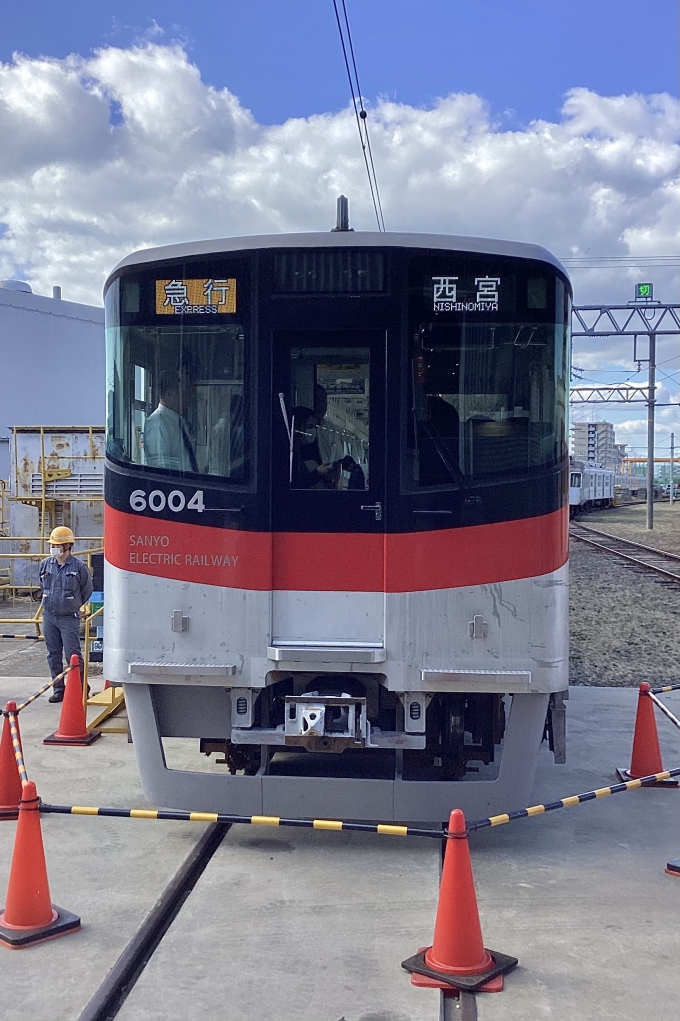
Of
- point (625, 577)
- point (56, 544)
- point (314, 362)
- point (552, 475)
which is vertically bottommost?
point (625, 577)

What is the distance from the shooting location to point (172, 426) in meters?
5.54

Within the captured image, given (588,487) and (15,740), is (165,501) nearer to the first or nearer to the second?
(15,740)

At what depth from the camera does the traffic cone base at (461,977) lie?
13.2 ft

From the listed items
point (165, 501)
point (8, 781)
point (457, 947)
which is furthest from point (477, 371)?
point (8, 781)

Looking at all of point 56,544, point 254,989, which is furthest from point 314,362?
point 56,544

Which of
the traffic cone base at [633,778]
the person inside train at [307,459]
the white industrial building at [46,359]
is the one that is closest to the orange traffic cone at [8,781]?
the person inside train at [307,459]

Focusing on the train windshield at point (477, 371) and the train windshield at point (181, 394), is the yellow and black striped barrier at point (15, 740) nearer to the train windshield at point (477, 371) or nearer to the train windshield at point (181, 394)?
the train windshield at point (181, 394)

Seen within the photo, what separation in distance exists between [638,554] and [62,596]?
2011 cm

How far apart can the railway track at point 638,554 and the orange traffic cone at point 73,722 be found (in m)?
14.0

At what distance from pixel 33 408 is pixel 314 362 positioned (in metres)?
37.7

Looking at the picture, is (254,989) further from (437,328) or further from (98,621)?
(98,621)

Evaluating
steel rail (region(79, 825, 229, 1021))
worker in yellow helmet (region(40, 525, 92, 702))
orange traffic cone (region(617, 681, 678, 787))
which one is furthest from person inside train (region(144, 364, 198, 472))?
worker in yellow helmet (region(40, 525, 92, 702))

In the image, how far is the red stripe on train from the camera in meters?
5.32

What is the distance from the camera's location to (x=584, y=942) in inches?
177
